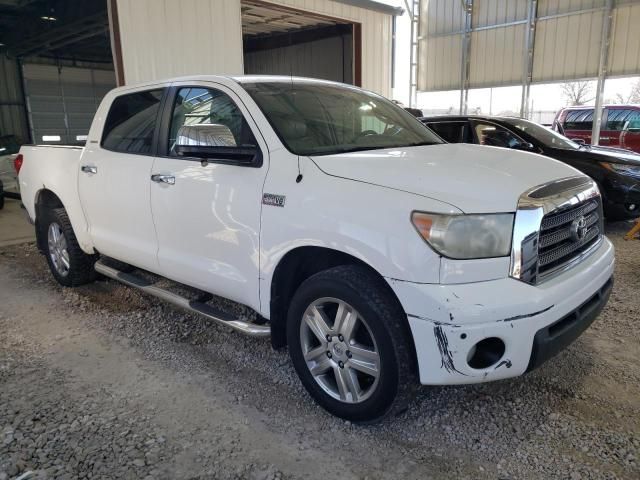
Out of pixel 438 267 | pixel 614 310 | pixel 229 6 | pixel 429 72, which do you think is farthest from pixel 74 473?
pixel 429 72

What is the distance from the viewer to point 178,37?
873 cm

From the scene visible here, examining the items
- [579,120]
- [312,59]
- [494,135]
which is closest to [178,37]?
[494,135]

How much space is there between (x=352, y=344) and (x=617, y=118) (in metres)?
14.2

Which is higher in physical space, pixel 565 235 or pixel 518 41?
pixel 518 41

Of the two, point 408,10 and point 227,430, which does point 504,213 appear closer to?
point 227,430

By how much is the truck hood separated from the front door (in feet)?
1.80

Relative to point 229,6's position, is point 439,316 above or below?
below

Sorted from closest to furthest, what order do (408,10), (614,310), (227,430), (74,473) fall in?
(74,473) → (227,430) → (614,310) → (408,10)

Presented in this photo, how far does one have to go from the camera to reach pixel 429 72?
63.4 feet

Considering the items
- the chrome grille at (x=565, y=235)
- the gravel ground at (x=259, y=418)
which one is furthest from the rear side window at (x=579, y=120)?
the chrome grille at (x=565, y=235)

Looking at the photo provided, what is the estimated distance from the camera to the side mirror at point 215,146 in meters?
2.91

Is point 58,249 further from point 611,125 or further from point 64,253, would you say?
point 611,125

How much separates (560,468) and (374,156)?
1.76m

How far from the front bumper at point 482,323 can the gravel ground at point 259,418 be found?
1.56 ft
